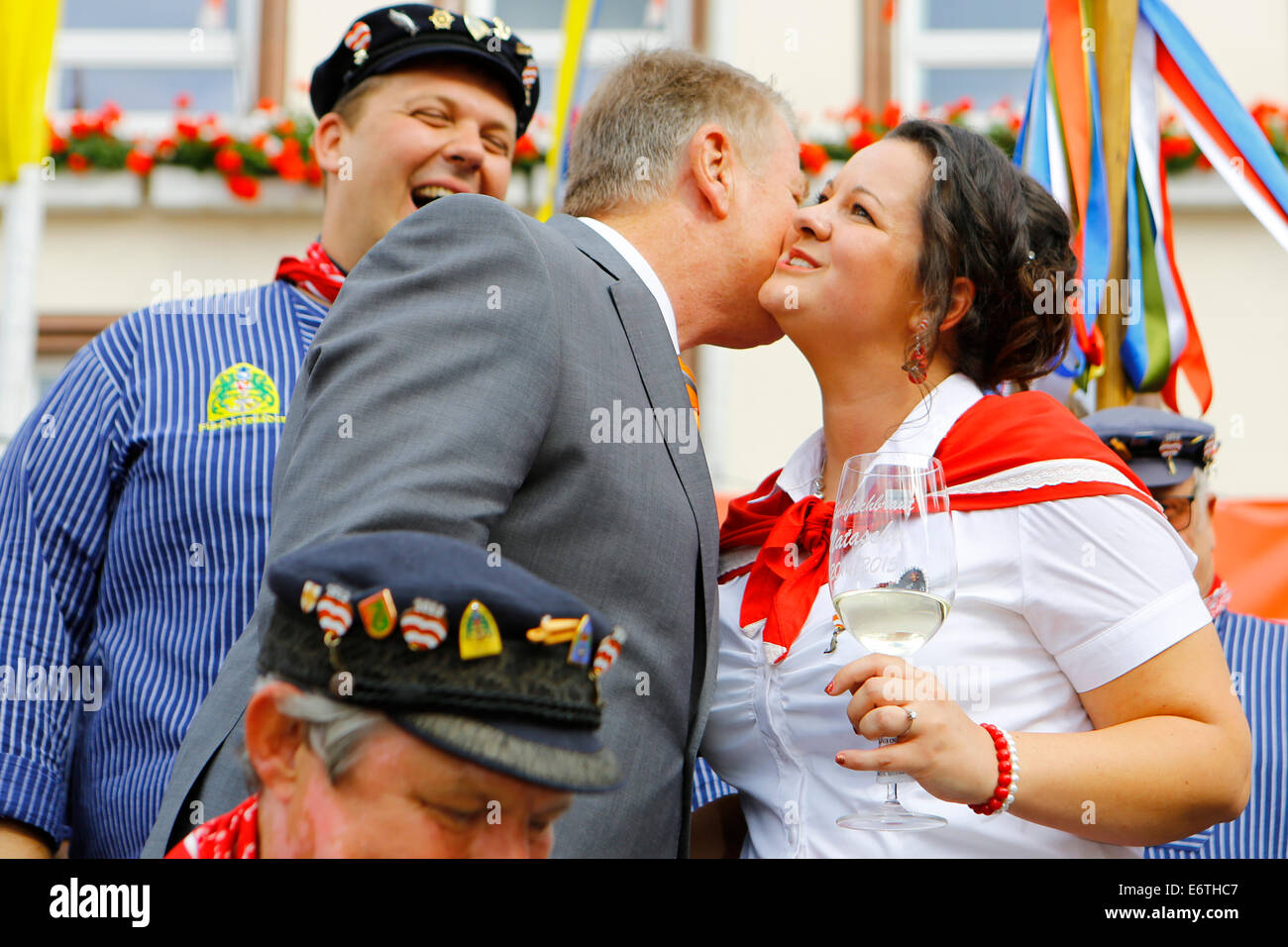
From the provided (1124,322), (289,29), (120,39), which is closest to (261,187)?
(289,29)

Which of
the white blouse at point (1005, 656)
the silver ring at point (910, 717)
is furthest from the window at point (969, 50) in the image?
the silver ring at point (910, 717)

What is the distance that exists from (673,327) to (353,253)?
1031 mm

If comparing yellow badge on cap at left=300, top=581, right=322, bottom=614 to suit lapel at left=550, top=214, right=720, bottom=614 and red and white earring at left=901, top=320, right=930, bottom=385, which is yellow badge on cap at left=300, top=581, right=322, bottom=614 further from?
red and white earring at left=901, top=320, right=930, bottom=385

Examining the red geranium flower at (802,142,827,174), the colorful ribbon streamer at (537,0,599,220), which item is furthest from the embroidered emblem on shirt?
the red geranium flower at (802,142,827,174)

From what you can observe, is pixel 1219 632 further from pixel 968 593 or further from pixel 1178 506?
pixel 968 593

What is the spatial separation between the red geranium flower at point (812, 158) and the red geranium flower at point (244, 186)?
3020 mm

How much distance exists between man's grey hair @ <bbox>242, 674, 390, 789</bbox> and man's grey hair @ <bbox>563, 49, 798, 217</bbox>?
157 cm

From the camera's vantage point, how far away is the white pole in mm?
6484

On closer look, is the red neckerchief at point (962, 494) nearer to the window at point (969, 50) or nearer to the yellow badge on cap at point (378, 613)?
the yellow badge on cap at point (378, 613)

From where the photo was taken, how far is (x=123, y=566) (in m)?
2.70

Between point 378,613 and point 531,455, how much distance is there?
0.66 metres

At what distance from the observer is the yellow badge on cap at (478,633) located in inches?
49.3

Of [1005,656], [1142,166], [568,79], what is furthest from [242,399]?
[568,79]

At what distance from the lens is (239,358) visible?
2.91 meters
